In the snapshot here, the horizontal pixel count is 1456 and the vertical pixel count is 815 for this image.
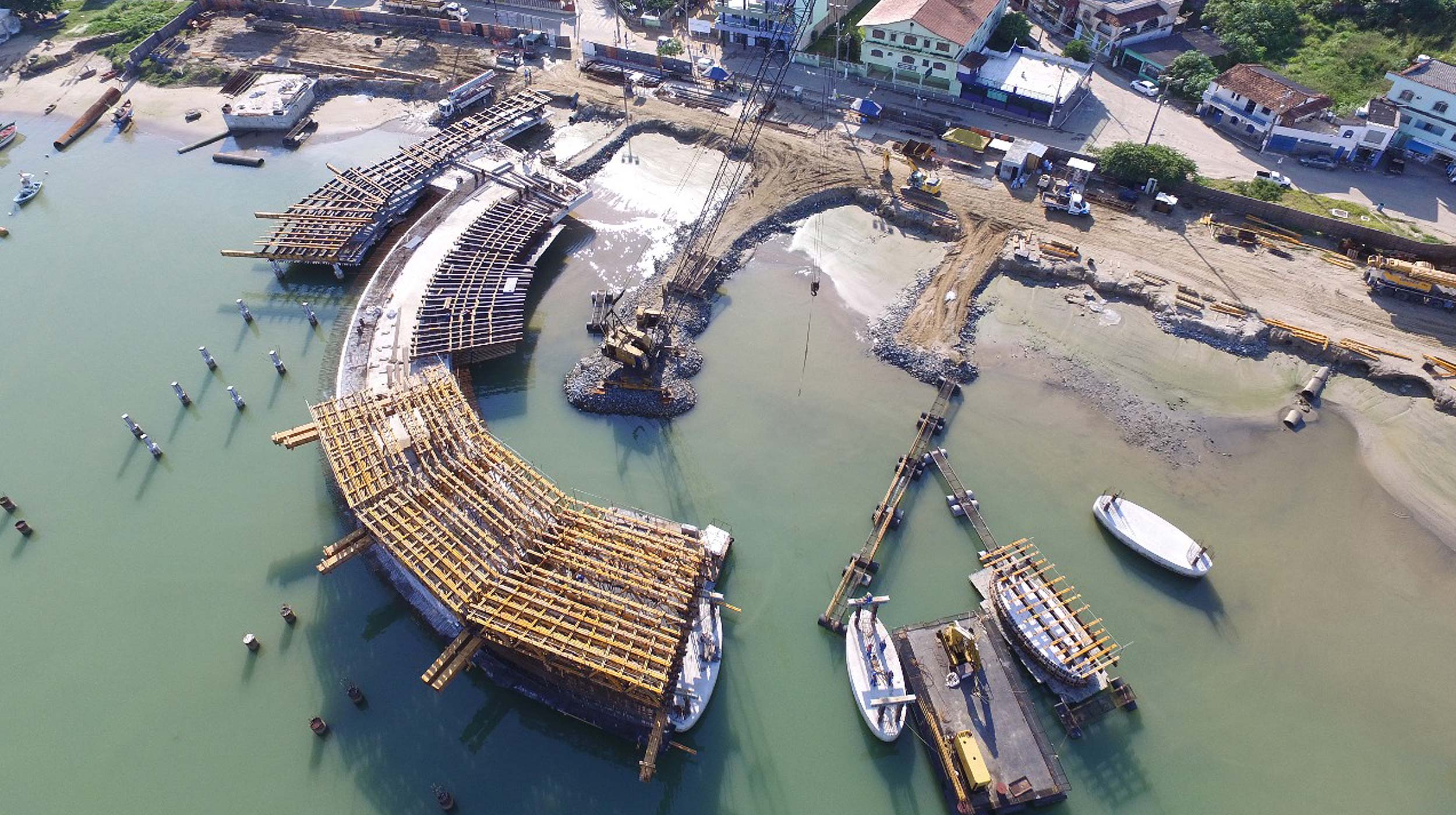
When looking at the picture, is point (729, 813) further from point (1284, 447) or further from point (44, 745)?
point (1284, 447)

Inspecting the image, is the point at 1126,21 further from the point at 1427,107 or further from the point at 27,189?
the point at 27,189

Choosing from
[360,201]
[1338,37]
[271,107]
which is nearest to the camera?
[360,201]

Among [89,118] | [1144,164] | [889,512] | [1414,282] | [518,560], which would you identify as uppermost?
[1144,164]

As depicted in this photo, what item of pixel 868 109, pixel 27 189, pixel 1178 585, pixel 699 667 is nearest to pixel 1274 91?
pixel 868 109

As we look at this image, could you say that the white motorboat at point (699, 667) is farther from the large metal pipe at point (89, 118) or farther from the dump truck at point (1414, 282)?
the large metal pipe at point (89, 118)

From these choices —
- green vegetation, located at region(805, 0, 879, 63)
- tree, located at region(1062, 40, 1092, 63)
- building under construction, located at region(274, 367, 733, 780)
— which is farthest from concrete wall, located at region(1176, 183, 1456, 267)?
building under construction, located at region(274, 367, 733, 780)

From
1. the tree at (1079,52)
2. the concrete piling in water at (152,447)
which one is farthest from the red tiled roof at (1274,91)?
the concrete piling in water at (152,447)
